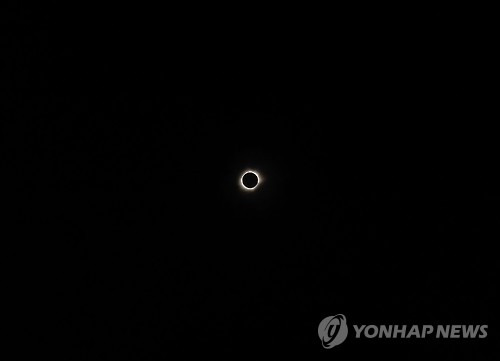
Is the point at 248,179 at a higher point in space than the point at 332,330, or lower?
higher

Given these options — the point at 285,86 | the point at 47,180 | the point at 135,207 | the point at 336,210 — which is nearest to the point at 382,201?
the point at 336,210

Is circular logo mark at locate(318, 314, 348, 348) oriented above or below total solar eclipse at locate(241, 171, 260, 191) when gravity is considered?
below

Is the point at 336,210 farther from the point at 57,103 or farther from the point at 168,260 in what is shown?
the point at 57,103

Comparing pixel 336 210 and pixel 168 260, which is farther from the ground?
pixel 336 210

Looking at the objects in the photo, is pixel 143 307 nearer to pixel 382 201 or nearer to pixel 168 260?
pixel 168 260

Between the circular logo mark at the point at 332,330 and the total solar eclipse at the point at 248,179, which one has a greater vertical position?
the total solar eclipse at the point at 248,179

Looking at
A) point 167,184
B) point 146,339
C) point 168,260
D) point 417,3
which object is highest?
point 417,3

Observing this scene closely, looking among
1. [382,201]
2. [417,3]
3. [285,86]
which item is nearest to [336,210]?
[382,201]
